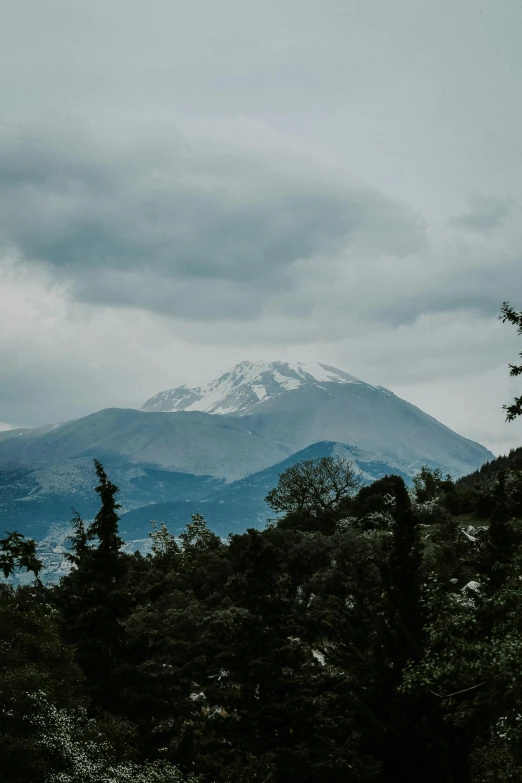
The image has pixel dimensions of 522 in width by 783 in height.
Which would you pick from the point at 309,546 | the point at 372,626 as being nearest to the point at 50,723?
the point at 372,626

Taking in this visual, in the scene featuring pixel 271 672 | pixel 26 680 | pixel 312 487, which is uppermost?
pixel 312 487

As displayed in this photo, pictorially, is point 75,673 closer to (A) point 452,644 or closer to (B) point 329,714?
(B) point 329,714

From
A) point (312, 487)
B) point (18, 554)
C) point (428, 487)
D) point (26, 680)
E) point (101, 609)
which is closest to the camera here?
point (18, 554)

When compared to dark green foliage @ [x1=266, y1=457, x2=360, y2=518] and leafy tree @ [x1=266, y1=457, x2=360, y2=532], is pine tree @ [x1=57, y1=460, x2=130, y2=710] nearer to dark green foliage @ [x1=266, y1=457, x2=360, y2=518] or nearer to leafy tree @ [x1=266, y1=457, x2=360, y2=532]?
leafy tree @ [x1=266, y1=457, x2=360, y2=532]

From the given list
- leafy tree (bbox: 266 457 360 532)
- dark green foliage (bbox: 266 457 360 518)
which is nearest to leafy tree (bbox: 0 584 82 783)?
leafy tree (bbox: 266 457 360 532)

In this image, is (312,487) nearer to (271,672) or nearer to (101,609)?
(101,609)

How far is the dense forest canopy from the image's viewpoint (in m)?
18.3

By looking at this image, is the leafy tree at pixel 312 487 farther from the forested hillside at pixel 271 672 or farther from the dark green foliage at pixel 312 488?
the forested hillside at pixel 271 672

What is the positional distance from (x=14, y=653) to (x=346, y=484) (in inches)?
2724

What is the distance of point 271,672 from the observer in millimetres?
25391

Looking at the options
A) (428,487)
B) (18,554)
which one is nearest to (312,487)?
(428,487)

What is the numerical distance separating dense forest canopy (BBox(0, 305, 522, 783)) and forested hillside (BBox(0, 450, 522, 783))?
0.08 metres

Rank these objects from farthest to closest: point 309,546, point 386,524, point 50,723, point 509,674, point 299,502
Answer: point 299,502
point 386,524
point 309,546
point 50,723
point 509,674

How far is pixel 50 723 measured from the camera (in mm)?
20859
